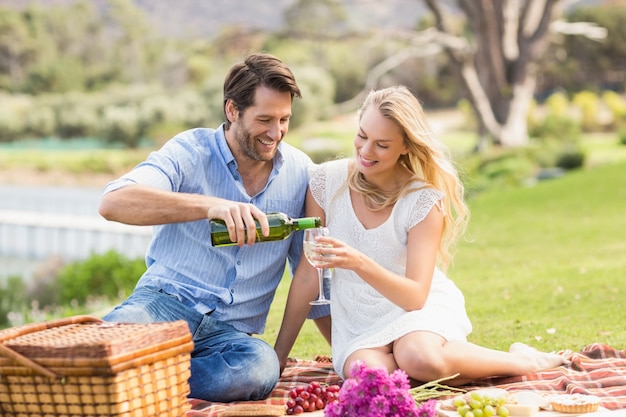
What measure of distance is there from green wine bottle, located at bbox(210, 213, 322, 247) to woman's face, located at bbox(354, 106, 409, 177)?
1.25ft

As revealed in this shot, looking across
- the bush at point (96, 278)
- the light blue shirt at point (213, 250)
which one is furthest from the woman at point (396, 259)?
the bush at point (96, 278)

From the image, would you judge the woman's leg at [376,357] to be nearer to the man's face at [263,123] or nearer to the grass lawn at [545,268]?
the grass lawn at [545,268]

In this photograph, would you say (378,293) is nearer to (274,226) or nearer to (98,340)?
Answer: (274,226)

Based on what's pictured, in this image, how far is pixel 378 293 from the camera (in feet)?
11.8

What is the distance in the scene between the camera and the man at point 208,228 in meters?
3.38

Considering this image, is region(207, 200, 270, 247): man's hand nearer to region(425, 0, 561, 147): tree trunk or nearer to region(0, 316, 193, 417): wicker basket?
region(0, 316, 193, 417): wicker basket

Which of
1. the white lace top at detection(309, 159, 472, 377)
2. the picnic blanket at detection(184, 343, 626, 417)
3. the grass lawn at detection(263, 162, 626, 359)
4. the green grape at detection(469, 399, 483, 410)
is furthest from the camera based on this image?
the grass lawn at detection(263, 162, 626, 359)

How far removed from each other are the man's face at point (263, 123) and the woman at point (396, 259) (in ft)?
0.97

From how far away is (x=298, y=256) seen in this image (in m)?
3.86

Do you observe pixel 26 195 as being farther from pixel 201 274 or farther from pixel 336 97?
pixel 201 274

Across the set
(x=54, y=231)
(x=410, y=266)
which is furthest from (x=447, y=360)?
(x=54, y=231)

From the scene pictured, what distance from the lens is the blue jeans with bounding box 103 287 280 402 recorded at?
3.38 m

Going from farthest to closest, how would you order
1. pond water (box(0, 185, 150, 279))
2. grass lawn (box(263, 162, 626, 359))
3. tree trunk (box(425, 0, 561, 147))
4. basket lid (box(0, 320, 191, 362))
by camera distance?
tree trunk (box(425, 0, 561, 147)) → pond water (box(0, 185, 150, 279)) → grass lawn (box(263, 162, 626, 359)) → basket lid (box(0, 320, 191, 362))

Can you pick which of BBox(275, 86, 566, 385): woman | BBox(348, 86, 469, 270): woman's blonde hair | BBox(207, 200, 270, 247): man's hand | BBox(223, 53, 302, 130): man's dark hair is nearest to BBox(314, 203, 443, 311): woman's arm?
BBox(275, 86, 566, 385): woman
